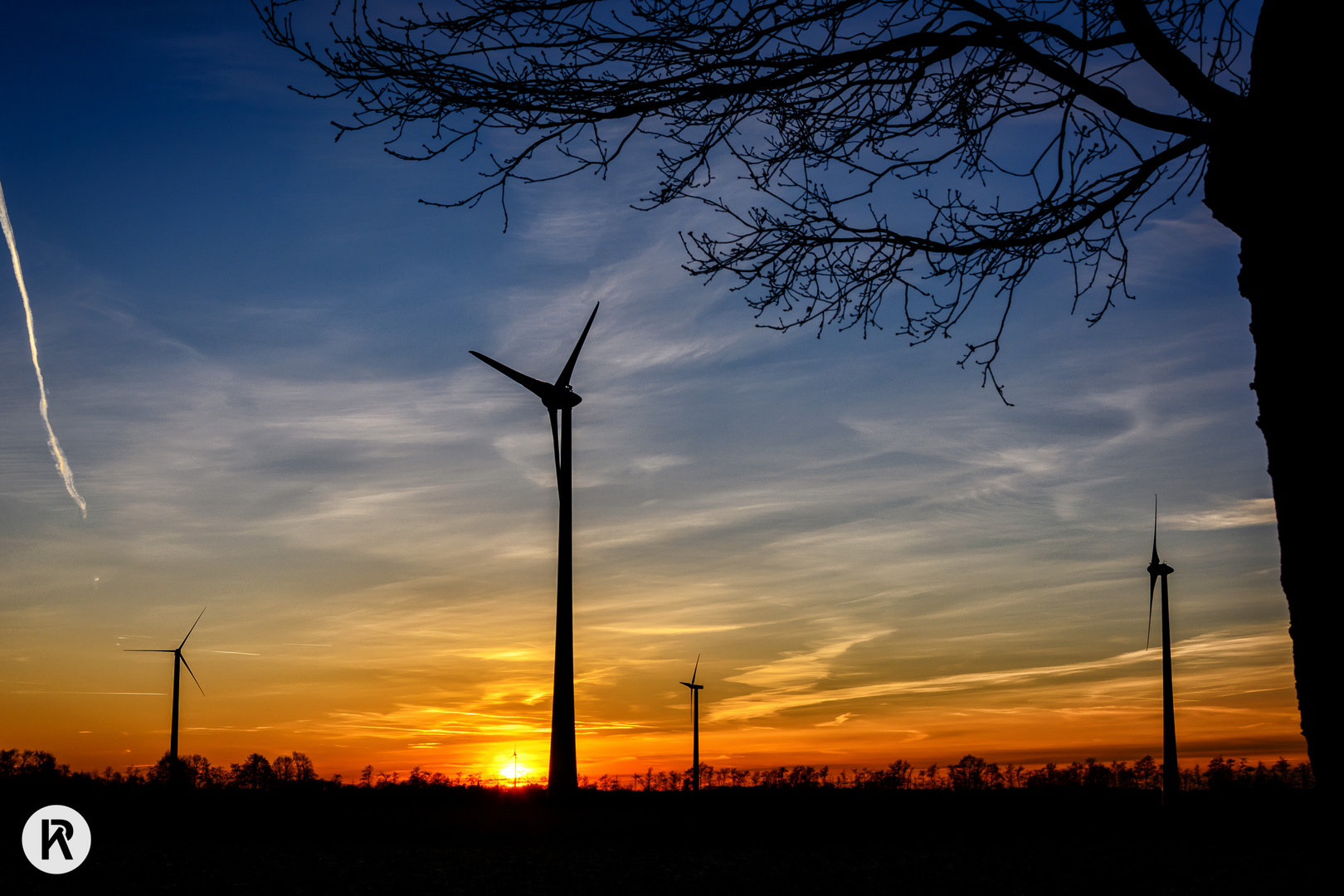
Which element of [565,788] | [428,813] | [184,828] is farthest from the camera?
[565,788]

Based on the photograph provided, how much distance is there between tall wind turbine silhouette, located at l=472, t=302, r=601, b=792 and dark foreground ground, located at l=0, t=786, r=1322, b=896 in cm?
96

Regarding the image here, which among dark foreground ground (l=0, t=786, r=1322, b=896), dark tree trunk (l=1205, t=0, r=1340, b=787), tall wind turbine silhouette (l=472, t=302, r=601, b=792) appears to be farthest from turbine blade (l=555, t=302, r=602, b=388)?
dark tree trunk (l=1205, t=0, r=1340, b=787)

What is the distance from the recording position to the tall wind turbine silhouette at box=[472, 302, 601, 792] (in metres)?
24.2

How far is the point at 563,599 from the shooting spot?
25.2m

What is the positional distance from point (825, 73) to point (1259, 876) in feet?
75.2

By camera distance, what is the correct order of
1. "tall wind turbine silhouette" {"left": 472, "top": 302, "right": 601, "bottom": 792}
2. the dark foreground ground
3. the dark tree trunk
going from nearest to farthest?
the dark tree trunk
the dark foreground ground
"tall wind turbine silhouette" {"left": 472, "top": 302, "right": 601, "bottom": 792}

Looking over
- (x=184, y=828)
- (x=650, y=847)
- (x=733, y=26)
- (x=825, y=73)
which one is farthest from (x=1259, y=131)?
(x=184, y=828)

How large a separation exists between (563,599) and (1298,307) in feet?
69.4

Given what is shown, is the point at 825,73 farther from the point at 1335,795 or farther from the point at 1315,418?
the point at 1335,795

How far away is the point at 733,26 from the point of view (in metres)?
7.14

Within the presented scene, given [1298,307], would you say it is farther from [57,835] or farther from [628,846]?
[57,835]

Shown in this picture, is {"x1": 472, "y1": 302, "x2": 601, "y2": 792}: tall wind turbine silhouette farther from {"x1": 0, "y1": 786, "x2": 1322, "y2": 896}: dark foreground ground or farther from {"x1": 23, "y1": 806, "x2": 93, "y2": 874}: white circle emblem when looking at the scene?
{"x1": 23, "y1": 806, "x2": 93, "y2": 874}: white circle emblem

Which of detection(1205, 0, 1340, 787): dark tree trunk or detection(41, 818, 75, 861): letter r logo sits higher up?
detection(1205, 0, 1340, 787): dark tree trunk

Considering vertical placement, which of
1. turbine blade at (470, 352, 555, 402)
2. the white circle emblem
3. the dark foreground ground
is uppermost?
turbine blade at (470, 352, 555, 402)
